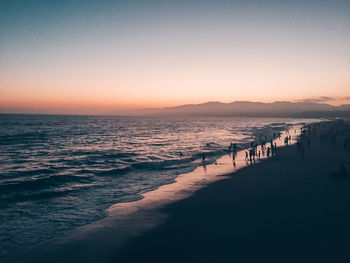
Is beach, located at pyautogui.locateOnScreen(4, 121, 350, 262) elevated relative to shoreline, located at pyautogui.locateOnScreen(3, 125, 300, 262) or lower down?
elevated

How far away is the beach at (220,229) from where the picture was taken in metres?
8.82

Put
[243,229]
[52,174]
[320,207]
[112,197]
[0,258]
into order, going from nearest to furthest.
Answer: [0,258]
[243,229]
[320,207]
[112,197]
[52,174]

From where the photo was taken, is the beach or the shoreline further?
the shoreline

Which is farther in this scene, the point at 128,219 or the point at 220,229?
the point at 128,219

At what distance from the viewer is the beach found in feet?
28.9

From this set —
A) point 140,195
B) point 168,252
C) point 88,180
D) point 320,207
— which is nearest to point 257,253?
point 168,252

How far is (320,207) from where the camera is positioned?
12.8m

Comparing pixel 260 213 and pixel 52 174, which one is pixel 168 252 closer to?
pixel 260 213

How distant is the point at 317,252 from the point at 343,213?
16.3ft

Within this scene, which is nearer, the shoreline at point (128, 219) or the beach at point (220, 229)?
the beach at point (220, 229)

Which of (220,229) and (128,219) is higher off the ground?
(220,229)

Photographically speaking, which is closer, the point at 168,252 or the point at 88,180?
the point at 168,252

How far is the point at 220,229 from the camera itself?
1068 centimetres

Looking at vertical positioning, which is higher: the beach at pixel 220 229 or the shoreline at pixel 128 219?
the beach at pixel 220 229
